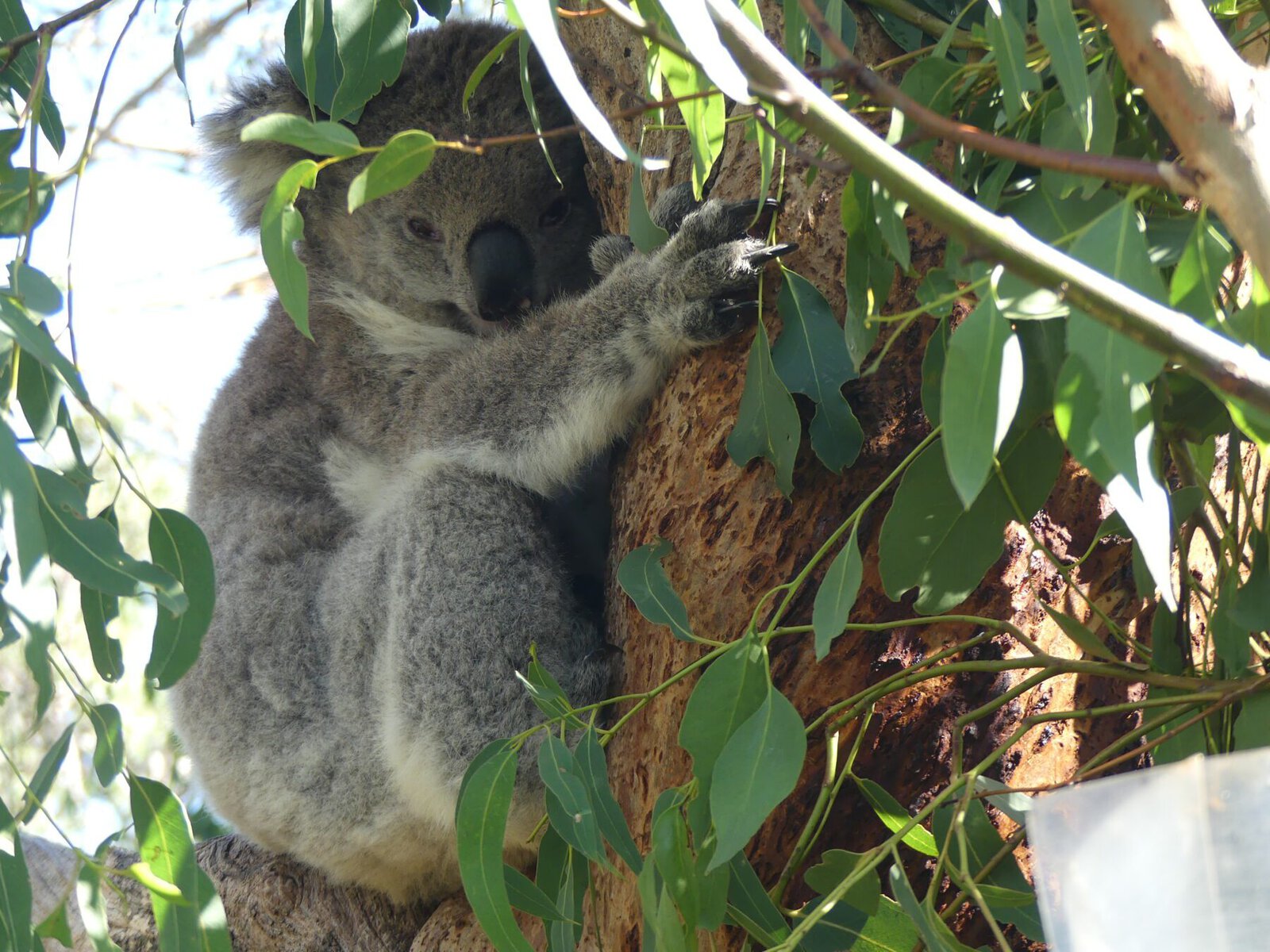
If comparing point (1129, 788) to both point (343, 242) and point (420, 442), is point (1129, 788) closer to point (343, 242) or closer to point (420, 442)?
point (420, 442)

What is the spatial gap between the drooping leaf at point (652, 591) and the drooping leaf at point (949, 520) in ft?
0.97

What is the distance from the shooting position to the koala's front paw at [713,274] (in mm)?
1845

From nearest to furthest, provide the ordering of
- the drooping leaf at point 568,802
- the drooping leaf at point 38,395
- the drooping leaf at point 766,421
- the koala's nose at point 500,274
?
the drooping leaf at point 568,802 < the drooping leaf at point 38,395 < the drooping leaf at point 766,421 < the koala's nose at point 500,274

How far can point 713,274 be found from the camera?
6.15 ft

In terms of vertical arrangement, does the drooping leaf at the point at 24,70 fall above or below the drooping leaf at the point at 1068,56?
above

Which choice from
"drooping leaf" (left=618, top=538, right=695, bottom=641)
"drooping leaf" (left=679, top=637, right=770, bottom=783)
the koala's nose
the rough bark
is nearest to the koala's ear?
the koala's nose

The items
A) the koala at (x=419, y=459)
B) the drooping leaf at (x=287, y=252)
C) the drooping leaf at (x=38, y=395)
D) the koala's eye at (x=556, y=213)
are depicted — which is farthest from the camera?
the koala's eye at (x=556, y=213)

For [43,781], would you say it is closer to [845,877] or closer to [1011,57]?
[845,877]

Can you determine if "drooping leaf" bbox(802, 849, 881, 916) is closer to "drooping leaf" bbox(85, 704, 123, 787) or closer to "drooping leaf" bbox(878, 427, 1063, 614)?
"drooping leaf" bbox(878, 427, 1063, 614)

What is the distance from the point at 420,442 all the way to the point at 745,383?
39.1 inches

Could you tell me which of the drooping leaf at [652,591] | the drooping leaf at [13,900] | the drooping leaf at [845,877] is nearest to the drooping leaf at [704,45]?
the drooping leaf at [652,591]

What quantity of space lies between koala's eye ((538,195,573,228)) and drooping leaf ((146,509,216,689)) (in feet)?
4.88

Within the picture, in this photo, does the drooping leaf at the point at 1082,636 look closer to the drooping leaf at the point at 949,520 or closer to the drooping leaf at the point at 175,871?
the drooping leaf at the point at 949,520

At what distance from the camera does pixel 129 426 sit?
8016 millimetres
